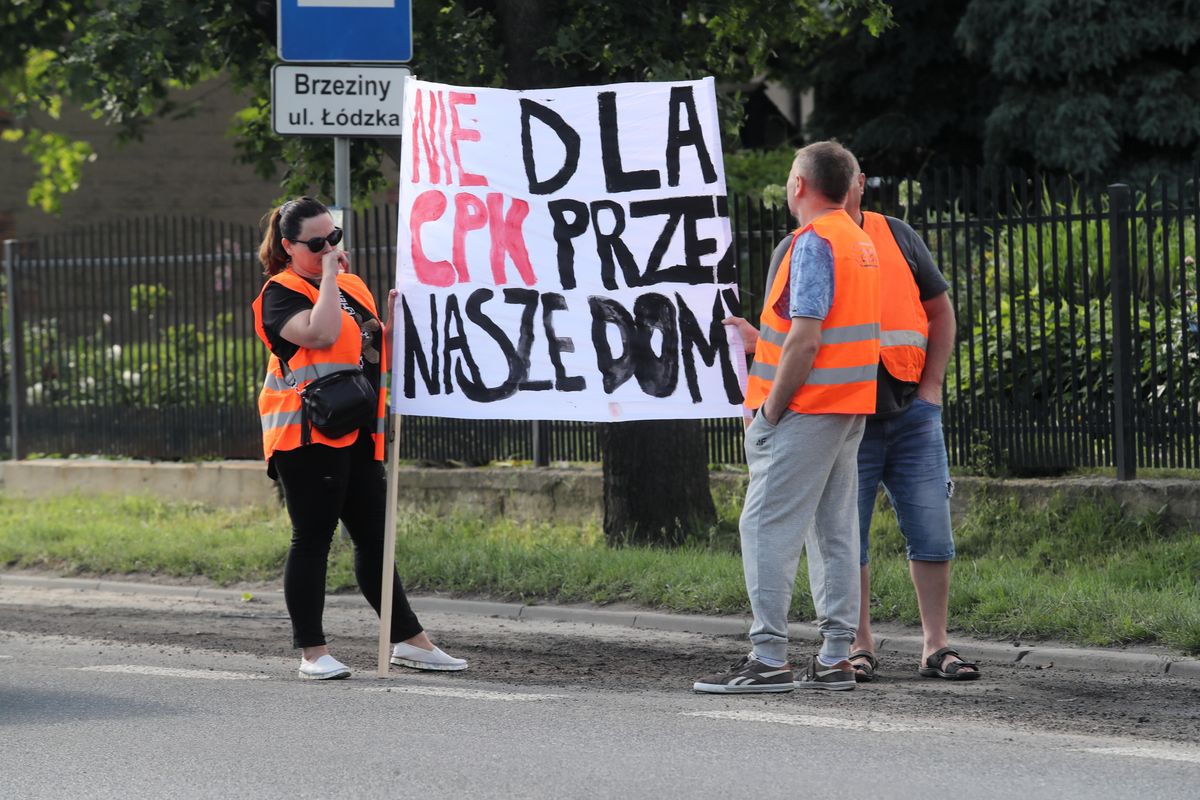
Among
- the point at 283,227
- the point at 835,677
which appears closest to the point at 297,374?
the point at 283,227

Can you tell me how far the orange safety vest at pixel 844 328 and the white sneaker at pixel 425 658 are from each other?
6.06ft

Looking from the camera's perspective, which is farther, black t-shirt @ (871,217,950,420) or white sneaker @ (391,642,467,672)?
white sneaker @ (391,642,467,672)

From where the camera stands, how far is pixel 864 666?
22.3 feet

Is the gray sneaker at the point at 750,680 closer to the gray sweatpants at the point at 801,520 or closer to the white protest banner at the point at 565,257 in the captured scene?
the gray sweatpants at the point at 801,520

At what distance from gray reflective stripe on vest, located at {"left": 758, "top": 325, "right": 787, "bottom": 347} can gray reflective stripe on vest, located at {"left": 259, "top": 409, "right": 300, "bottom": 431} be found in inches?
69.6

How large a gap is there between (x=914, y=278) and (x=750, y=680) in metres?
1.60

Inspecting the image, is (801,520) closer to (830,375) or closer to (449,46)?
(830,375)

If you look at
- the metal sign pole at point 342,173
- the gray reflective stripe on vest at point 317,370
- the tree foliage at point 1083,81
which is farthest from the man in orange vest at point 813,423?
the tree foliage at point 1083,81

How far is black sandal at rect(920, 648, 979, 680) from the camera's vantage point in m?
6.75

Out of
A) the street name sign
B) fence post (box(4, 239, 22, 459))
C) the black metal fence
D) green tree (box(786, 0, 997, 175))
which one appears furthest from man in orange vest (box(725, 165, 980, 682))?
green tree (box(786, 0, 997, 175))

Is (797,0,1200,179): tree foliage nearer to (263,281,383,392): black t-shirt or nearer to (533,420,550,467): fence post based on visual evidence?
(533,420,550,467): fence post

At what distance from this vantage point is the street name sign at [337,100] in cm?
905

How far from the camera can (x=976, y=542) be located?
381 inches

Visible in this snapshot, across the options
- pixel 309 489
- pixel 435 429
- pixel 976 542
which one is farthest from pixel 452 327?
pixel 435 429
